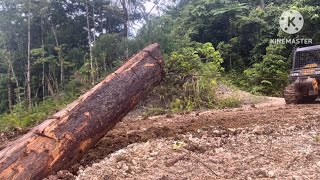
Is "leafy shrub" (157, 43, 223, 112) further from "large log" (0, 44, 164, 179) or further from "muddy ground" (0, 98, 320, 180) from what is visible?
"large log" (0, 44, 164, 179)

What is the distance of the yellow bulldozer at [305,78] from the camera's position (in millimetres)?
8891

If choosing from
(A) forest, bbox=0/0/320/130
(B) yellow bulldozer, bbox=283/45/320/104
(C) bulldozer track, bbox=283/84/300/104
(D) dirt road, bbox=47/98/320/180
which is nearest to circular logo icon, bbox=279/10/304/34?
(A) forest, bbox=0/0/320/130

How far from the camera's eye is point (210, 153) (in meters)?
3.91

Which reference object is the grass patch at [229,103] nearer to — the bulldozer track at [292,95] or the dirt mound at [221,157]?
the bulldozer track at [292,95]

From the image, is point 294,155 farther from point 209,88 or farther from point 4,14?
point 4,14

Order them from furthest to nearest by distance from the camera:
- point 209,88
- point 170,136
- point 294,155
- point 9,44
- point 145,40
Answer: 1. point 9,44
2. point 145,40
3. point 209,88
4. point 170,136
5. point 294,155

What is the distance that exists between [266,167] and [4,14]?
24690 mm

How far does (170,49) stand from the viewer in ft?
46.3

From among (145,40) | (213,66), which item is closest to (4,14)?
(145,40)

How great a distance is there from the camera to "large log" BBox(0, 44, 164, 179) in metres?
3.29

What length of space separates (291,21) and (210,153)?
47.8 ft

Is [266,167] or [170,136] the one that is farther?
[170,136]

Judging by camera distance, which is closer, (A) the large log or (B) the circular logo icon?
(A) the large log

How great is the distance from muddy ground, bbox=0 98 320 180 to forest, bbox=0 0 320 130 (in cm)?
288
